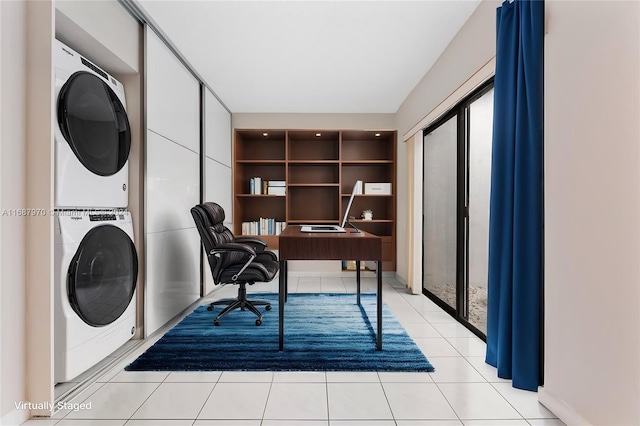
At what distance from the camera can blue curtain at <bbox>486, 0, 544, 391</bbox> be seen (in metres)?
1.83

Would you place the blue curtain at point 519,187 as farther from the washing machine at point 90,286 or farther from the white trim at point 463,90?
the washing machine at point 90,286

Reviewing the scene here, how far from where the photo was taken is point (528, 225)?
6.15 feet

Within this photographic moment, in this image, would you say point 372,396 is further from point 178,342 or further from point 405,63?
point 405,63

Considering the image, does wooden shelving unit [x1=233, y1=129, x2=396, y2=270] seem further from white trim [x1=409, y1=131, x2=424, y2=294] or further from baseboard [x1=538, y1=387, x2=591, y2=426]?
baseboard [x1=538, y1=387, x2=591, y2=426]

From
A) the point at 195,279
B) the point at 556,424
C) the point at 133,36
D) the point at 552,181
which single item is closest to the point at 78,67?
the point at 133,36

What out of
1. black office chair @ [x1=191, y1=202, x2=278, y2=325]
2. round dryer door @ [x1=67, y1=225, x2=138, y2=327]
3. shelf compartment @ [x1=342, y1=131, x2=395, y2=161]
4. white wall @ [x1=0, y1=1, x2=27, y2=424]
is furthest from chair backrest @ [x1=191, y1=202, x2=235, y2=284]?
shelf compartment @ [x1=342, y1=131, x2=395, y2=161]

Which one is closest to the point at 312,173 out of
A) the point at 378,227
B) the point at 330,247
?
the point at 378,227

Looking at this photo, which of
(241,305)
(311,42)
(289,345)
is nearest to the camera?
(289,345)

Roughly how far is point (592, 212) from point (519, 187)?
47cm

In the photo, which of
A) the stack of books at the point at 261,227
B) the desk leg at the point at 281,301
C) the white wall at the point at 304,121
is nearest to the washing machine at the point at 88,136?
the desk leg at the point at 281,301

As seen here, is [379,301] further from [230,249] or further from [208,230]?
[208,230]

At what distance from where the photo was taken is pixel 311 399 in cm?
183

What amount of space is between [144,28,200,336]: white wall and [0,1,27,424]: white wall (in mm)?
964

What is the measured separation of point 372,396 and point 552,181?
1.47 m
